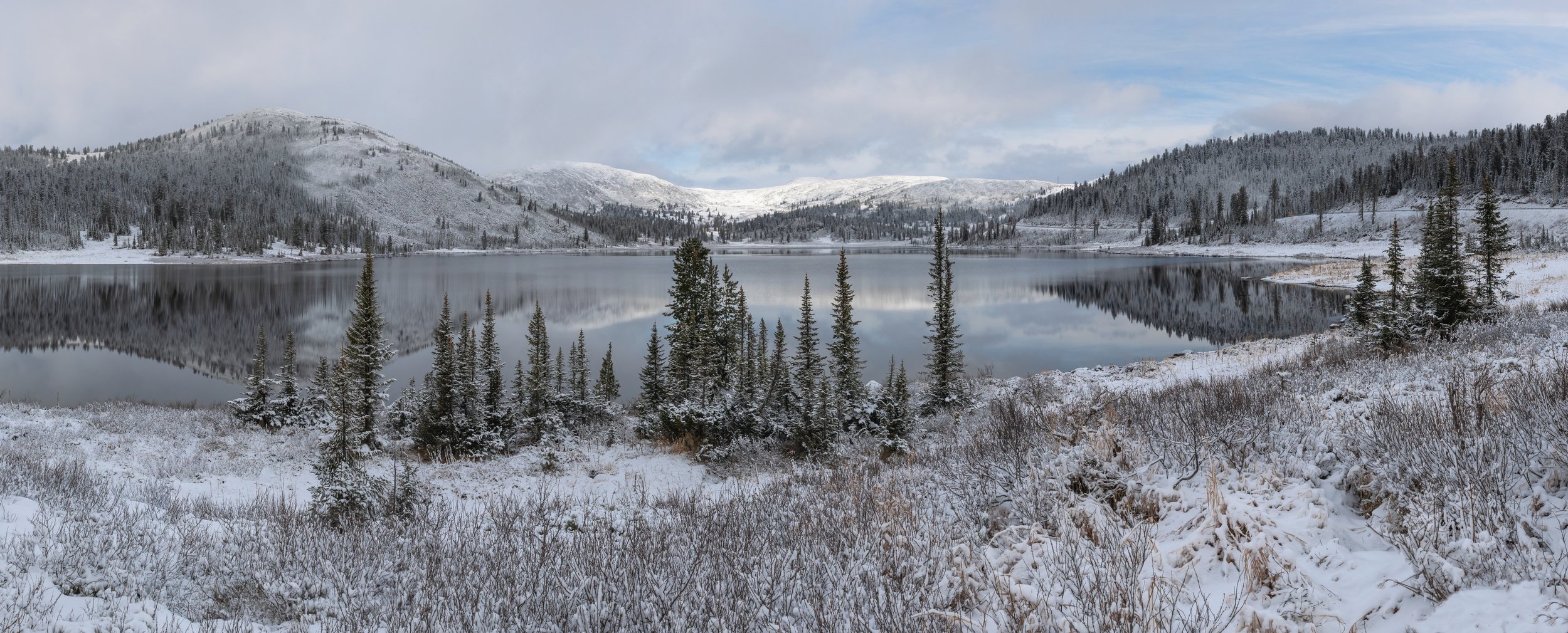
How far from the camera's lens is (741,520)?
7.05m

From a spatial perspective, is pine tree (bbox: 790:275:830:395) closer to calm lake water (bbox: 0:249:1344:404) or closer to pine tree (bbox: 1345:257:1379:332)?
calm lake water (bbox: 0:249:1344:404)

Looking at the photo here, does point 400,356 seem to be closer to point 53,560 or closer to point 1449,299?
point 53,560

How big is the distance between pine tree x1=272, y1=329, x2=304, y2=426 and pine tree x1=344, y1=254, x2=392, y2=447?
259 inches

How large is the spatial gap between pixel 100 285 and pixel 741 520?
97.5 meters

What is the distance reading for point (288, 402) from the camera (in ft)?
86.4

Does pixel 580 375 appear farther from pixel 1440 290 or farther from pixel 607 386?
pixel 1440 290

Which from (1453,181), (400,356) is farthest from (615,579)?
(400,356)

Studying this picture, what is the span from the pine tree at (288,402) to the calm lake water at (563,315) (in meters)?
5.98

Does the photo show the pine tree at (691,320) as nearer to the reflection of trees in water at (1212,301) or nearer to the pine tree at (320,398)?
the pine tree at (320,398)

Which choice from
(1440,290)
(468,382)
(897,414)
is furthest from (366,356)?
(1440,290)

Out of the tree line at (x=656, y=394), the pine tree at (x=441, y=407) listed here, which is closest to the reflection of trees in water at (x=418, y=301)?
the tree line at (x=656, y=394)

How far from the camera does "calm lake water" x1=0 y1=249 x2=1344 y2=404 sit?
35125mm

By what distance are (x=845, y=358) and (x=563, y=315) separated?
36415 millimetres

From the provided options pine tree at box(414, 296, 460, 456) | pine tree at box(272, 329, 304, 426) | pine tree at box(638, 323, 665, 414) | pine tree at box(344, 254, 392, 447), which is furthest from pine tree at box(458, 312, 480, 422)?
pine tree at box(272, 329, 304, 426)
